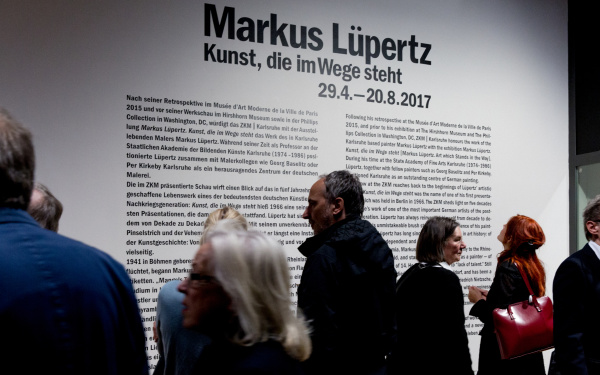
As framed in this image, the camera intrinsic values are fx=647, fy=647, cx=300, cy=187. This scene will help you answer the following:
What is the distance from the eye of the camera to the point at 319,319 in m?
3.12

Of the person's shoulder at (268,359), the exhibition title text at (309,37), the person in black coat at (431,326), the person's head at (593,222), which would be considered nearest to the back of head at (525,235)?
the person in black coat at (431,326)

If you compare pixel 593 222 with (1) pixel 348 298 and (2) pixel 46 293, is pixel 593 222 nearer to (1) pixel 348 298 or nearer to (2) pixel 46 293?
(1) pixel 348 298

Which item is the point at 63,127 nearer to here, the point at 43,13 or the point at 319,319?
the point at 43,13

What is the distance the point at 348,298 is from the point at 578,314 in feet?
3.84

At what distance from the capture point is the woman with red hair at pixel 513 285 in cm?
457

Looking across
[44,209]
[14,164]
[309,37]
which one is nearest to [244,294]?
[14,164]

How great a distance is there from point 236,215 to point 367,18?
2829 mm

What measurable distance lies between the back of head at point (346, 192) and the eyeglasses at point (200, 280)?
1.85m

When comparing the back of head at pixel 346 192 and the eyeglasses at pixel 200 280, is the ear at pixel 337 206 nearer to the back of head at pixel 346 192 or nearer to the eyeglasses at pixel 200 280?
the back of head at pixel 346 192

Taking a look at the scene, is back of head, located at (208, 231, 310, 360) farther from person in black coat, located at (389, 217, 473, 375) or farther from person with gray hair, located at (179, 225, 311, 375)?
person in black coat, located at (389, 217, 473, 375)

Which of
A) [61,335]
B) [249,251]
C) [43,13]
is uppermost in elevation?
[43,13]

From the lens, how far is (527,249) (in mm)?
4742

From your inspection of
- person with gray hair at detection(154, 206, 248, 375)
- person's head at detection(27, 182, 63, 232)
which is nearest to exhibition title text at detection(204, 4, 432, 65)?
person's head at detection(27, 182, 63, 232)

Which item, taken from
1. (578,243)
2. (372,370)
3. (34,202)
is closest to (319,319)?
(372,370)
